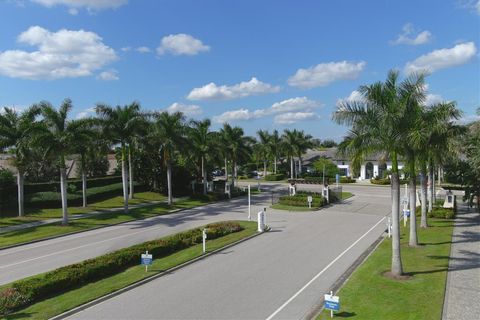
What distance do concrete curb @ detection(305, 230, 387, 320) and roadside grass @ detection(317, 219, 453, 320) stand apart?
21 centimetres

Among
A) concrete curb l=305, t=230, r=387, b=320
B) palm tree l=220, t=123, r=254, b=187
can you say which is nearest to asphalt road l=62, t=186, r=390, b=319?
concrete curb l=305, t=230, r=387, b=320

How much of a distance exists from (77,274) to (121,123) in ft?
71.4

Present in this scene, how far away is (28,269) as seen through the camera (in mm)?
18250

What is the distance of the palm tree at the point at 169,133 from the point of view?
128ft

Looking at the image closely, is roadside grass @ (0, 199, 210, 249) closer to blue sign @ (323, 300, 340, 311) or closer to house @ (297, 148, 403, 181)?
blue sign @ (323, 300, 340, 311)

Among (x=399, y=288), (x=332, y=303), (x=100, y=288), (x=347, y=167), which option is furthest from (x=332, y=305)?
(x=347, y=167)

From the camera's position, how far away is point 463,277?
1563 centimetres

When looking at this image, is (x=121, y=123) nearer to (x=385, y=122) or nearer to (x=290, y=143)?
(x=385, y=122)

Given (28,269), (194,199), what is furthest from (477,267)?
(194,199)

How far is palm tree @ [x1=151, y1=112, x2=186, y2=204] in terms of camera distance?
3891 centimetres

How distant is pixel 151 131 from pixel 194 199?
9.60 metres

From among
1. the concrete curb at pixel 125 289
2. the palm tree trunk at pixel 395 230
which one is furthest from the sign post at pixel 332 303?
the concrete curb at pixel 125 289

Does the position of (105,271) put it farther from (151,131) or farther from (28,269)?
(151,131)

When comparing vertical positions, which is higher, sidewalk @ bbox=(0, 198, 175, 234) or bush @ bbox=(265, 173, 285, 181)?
bush @ bbox=(265, 173, 285, 181)
